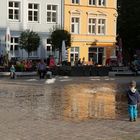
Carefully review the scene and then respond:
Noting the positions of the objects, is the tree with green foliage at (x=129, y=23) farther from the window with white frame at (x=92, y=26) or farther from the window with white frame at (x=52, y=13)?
the window with white frame at (x=52, y=13)

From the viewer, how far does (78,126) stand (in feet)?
51.7

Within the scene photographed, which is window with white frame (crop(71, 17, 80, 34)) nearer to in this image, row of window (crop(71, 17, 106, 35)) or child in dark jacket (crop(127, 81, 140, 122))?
row of window (crop(71, 17, 106, 35))

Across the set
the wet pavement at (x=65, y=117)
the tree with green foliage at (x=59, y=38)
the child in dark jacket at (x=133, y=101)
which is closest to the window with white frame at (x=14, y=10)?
the tree with green foliage at (x=59, y=38)

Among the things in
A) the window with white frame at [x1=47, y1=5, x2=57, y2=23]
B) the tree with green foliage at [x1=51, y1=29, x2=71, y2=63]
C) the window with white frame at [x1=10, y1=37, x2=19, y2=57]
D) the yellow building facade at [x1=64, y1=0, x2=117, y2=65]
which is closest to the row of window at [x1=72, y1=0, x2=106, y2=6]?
the yellow building facade at [x1=64, y1=0, x2=117, y2=65]

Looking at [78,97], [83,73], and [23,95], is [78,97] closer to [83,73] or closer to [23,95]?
[23,95]

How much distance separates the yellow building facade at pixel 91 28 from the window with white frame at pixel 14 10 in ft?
21.3

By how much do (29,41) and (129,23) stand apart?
24612 mm

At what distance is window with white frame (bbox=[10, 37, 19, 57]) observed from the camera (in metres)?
63.5

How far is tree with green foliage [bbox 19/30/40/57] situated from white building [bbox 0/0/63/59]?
107 inches

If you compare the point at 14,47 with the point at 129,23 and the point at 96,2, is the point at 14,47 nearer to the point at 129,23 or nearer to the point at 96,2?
the point at 96,2

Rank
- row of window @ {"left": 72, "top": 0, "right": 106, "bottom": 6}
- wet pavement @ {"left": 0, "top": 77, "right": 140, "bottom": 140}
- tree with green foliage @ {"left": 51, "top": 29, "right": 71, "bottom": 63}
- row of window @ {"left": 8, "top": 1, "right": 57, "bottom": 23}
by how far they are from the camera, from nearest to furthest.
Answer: wet pavement @ {"left": 0, "top": 77, "right": 140, "bottom": 140}
tree with green foliage @ {"left": 51, "top": 29, "right": 71, "bottom": 63}
row of window @ {"left": 8, "top": 1, "right": 57, "bottom": 23}
row of window @ {"left": 72, "top": 0, "right": 106, "bottom": 6}

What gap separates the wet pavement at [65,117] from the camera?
14.1 metres

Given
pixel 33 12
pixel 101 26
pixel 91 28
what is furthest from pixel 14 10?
pixel 101 26

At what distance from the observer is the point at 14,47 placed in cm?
6366
